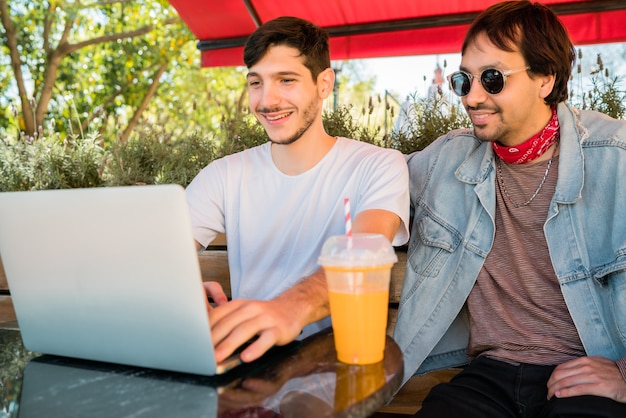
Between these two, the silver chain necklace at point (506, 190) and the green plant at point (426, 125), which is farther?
Result: the green plant at point (426, 125)

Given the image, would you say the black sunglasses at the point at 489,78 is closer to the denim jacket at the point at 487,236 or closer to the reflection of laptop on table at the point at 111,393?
the denim jacket at the point at 487,236

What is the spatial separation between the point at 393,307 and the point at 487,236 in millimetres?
476

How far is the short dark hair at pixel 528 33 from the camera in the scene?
1976mm

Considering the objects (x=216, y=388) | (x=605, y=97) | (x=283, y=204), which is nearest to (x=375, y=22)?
(x=605, y=97)

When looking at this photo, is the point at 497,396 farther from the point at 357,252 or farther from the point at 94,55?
the point at 94,55

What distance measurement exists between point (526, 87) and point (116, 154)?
2.07 m

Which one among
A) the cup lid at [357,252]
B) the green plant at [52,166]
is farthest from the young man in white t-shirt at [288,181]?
the green plant at [52,166]

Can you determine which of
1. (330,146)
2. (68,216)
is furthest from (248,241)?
(68,216)

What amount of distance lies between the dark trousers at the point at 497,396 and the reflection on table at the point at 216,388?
555mm

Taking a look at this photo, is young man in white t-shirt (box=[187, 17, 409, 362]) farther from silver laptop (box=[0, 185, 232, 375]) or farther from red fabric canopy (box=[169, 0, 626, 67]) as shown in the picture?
red fabric canopy (box=[169, 0, 626, 67])

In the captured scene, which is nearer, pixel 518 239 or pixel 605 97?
pixel 518 239

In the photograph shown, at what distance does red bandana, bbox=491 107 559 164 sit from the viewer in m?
1.95

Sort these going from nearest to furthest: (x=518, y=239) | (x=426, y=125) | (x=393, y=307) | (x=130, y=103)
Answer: (x=518, y=239) < (x=393, y=307) < (x=426, y=125) < (x=130, y=103)

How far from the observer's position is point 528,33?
1.98 metres
